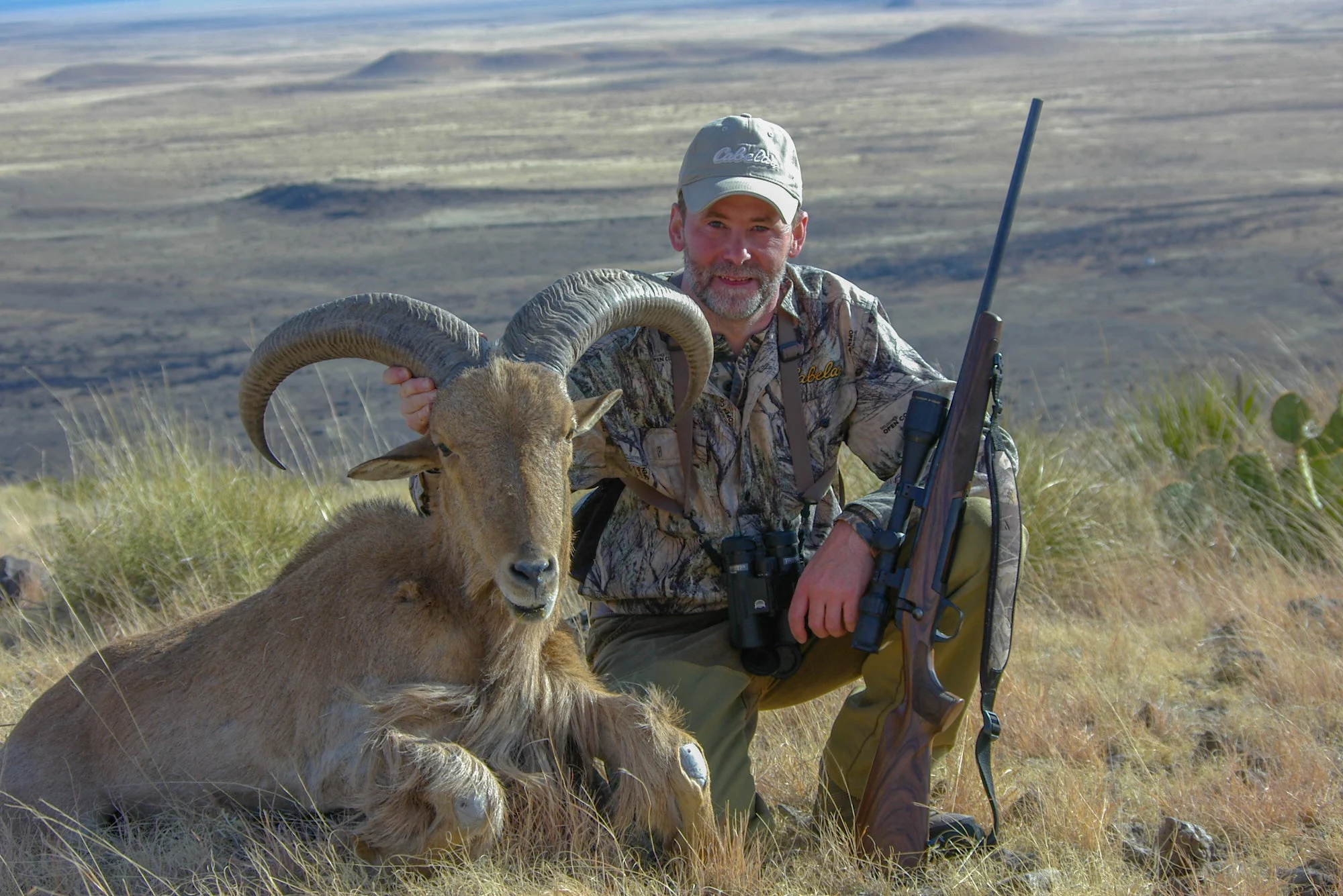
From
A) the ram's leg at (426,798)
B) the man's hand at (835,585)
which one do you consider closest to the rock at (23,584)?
the ram's leg at (426,798)

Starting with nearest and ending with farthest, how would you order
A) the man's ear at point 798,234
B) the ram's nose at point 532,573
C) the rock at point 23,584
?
the ram's nose at point 532,573 → the man's ear at point 798,234 → the rock at point 23,584

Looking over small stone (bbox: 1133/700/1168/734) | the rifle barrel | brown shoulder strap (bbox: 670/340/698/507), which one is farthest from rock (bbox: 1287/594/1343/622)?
brown shoulder strap (bbox: 670/340/698/507)

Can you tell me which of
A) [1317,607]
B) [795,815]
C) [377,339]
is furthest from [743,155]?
[1317,607]

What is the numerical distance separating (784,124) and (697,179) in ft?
123

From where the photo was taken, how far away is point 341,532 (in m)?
5.33

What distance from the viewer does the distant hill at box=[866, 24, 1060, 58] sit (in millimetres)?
76062

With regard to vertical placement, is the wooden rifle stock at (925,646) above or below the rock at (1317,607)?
above

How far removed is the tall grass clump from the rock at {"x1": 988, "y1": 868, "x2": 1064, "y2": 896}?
458 centimetres

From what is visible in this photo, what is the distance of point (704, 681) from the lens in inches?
204

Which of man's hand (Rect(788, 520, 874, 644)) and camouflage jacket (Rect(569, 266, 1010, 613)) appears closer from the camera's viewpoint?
man's hand (Rect(788, 520, 874, 644))

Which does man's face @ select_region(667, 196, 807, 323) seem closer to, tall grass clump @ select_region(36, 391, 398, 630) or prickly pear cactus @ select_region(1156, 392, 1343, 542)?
tall grass clump @ select_region(36, 391, 398, 630)

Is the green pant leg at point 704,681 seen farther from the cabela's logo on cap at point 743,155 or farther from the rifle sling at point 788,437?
the cabela's logo on cap at point 743,155

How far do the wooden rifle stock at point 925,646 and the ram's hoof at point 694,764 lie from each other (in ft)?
1.77

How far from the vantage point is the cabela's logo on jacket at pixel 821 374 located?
215 inches
